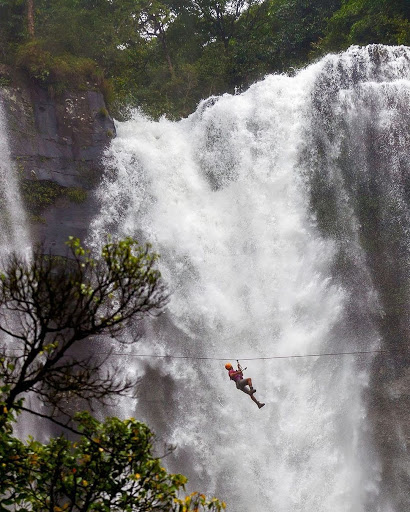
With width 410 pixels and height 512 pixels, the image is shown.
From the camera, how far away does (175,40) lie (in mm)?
26953

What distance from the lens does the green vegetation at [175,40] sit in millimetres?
21312

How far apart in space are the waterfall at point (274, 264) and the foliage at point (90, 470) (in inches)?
335

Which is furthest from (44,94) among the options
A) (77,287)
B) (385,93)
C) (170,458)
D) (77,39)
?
(77,287)

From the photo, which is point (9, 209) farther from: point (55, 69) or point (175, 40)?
point (175, 40)

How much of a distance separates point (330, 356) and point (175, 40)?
56.1 feet

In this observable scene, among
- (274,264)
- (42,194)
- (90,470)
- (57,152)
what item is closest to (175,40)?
(57,152)

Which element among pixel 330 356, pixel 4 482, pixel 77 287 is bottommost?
pixel 4 482

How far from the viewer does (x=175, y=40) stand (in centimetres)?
2695

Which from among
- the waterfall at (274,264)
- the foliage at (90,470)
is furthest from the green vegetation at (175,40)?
the foliage at (90,470)

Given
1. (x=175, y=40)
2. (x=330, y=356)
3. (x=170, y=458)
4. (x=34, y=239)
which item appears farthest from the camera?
(x=175, y=40)

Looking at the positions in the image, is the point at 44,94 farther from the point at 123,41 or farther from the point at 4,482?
the point at 4,482

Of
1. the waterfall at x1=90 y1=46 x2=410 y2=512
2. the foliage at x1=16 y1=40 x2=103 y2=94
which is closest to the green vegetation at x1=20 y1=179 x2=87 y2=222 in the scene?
the waterfall at x1=90 y1=46 x2=410 y2=512

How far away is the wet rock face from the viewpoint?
1777 cm

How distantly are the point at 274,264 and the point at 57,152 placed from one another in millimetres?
7530
